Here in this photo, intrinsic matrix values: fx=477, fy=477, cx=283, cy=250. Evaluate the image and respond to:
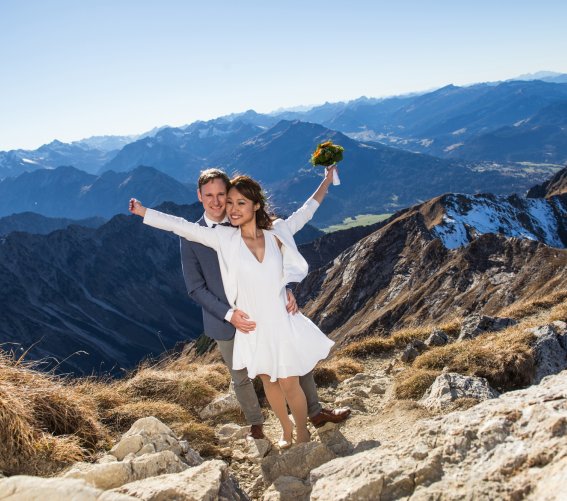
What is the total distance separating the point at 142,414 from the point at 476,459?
538cm

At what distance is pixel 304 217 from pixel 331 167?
51.1 inches

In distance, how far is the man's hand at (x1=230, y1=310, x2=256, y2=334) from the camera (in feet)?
18.4

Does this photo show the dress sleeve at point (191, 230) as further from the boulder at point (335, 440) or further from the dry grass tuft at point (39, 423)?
the boulder at point (335, 440)

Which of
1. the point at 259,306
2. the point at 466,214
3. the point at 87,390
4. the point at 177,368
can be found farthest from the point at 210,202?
the point at 466,214

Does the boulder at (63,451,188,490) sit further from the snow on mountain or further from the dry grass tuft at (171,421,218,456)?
the snow on mountain

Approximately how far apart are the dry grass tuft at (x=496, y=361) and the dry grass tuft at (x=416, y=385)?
1.61ft

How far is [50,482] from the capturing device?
3.31 meters

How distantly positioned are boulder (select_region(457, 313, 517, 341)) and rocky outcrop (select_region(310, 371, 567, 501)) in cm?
822

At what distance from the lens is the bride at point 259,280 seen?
575cm

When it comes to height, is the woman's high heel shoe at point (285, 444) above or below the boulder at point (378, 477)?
below

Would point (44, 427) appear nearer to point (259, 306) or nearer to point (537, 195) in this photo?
point (259, 306)

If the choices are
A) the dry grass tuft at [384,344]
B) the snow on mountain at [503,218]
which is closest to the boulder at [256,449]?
the dry grass tuft at [384,344]

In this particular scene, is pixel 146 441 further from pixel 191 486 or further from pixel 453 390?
pixel 453 390

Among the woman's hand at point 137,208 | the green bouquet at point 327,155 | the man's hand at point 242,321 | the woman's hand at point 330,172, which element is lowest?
the man's hand at point 242,321
